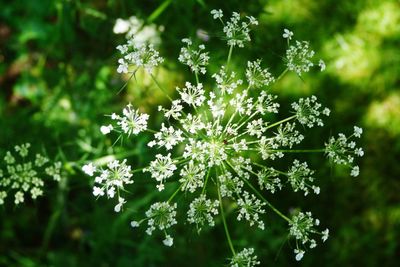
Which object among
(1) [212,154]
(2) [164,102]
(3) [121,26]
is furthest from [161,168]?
(2) [164,102]

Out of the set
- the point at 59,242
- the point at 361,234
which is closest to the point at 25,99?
the point at 59,242

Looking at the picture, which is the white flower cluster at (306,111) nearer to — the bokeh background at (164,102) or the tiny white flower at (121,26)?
the bokeh background at (164,102)

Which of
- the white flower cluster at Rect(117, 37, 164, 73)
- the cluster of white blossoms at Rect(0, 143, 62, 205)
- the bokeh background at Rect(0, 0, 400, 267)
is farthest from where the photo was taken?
the bokeh background at Rect(0, 0, 400, 267)

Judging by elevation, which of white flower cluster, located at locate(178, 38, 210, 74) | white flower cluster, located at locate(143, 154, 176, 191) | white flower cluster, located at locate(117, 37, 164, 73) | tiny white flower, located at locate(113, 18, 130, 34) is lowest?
white flower cluster, located at locate(143, 154, 176, 191)

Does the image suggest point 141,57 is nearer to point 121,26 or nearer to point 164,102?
point 121,26

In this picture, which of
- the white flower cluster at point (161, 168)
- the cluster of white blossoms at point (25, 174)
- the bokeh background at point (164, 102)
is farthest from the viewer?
the bokeh background at point (164, 102)

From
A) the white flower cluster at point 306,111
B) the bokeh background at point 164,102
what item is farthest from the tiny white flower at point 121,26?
the white flower cluster at point 306,111

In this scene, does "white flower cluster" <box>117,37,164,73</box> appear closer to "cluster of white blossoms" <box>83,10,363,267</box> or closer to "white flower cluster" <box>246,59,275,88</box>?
"cluster of white blossoms" <box>83,10,363,267</box>

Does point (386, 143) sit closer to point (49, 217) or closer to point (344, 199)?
point (344, 199)

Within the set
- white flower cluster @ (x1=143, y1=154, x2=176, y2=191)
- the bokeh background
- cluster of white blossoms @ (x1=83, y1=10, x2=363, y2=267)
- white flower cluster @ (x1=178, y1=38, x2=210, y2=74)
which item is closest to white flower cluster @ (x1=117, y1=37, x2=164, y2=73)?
cluster of white blossoms @ (x1=83, y1=10, x2=363, y2=267)
